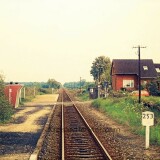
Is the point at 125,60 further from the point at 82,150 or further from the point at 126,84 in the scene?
the point at 82,150

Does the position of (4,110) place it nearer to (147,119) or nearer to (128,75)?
(147,119)

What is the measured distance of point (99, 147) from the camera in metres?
11.5

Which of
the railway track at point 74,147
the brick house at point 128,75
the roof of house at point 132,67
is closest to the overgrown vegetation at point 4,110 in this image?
the railway track at point 74,147

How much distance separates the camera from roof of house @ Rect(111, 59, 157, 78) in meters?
53.8

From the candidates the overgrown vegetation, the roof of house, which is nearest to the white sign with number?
the overgrown vegetation

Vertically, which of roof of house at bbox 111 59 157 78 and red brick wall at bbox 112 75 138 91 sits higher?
roof of house at bbox 111 59 157 78

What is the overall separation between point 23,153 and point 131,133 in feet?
20.6

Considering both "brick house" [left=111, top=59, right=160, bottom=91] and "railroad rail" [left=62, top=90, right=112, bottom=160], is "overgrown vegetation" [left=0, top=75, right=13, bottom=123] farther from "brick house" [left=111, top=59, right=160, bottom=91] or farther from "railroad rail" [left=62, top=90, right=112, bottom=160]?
"brick house" [left=111, top=59, right=160, bottom=91]

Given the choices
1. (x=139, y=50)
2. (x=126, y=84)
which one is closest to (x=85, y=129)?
(x=139, y=50)

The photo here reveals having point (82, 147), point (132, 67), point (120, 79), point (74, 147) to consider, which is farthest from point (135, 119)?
point (132, 67)

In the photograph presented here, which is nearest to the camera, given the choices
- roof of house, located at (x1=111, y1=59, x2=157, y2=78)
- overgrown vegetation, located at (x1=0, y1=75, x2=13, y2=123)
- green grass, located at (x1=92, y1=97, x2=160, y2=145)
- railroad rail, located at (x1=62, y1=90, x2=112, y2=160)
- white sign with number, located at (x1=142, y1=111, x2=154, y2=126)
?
railroad rail, located at (x1=62, y1=90, x2=112, y2=160)

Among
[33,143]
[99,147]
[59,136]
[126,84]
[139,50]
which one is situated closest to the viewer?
[99,147]

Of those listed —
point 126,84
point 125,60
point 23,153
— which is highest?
point 125,60

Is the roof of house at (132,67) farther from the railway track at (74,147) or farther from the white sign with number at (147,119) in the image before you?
the white sign with number at (147,119)
